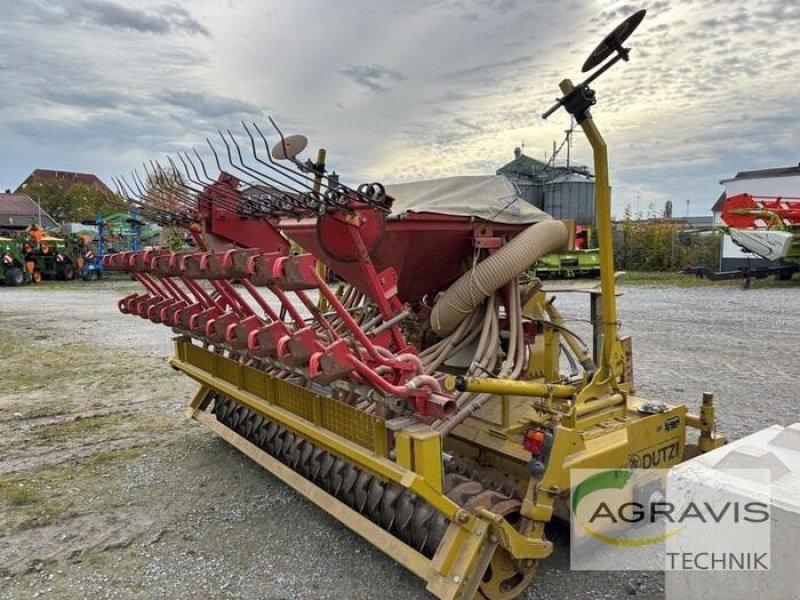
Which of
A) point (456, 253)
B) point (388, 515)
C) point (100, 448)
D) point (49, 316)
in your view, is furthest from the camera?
point (49, 316)

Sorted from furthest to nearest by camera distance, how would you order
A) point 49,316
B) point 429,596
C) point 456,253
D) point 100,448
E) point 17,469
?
point 49,316, point 100,448, point 17,469, point 456,253, point 429,596

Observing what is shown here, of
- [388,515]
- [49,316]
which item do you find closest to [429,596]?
[388,515]

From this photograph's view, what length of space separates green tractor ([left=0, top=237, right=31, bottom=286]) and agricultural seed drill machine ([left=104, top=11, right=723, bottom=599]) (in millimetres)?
20478

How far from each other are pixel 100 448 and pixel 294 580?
→ 2.86 m

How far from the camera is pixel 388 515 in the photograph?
10.8 feet

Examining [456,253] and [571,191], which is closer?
[456,253]

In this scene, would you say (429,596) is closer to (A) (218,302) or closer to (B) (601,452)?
(B) (601,452)

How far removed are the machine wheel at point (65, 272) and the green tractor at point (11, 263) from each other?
1.58m

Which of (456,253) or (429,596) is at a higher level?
(456,253)

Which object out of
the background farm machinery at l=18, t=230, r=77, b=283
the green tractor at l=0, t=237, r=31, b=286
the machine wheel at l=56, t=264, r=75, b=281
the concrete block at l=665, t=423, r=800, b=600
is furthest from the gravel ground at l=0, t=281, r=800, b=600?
the machine wheel at l=56, t=264, r=75, b=281

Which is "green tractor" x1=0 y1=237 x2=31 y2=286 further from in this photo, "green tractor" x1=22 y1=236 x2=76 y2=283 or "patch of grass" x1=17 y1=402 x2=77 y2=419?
"patch of grass" x1=17 y1=402 x2=77 y2=419

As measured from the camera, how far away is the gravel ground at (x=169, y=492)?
126 inches

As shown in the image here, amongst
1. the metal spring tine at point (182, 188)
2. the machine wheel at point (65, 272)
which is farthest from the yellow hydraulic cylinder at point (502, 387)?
the machine wheel at point (65, 272)

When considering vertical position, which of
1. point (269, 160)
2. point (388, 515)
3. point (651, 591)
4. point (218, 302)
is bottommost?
point (651, 591)
